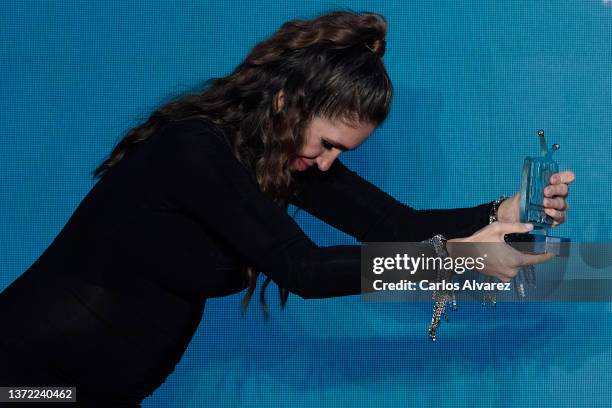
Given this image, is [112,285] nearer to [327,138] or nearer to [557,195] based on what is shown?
[327,138]

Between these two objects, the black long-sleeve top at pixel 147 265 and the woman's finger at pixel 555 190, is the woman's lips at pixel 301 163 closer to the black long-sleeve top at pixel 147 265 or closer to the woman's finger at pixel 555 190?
the black long-sleeve top at pixel 147 265

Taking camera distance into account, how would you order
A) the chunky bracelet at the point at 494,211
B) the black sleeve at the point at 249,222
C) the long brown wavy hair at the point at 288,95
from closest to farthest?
the black sleeve at the point at 249,222, the long brown wavy hair at the point at 288,95, the chunky bracelet at the point at 494,211

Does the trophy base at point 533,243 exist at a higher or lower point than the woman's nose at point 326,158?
lower

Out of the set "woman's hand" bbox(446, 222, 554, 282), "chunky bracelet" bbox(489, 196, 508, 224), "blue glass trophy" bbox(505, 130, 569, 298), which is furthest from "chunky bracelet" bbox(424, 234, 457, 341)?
"chunky bracelet" bbox(489, 196, 508, 224)

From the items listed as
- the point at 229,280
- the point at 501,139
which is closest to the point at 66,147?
the point at 501,139

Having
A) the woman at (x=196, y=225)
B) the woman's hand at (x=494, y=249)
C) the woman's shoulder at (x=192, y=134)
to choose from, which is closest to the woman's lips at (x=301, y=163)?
the woman at (x=196, y=225)

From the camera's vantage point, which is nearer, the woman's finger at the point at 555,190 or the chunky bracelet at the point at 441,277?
the chunky bracelet at the point at 441,277

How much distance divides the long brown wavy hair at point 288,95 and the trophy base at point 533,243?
0.24 metres

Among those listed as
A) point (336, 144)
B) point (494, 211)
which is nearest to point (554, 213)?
point (494, 211)

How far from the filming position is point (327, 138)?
1170mm

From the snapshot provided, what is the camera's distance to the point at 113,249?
1077 mm

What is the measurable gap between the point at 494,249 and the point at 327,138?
265 mm

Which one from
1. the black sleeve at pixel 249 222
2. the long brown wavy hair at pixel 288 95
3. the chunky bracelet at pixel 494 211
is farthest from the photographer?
the chunky bracelet at pixel 494 211

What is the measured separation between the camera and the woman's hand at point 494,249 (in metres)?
1.06
